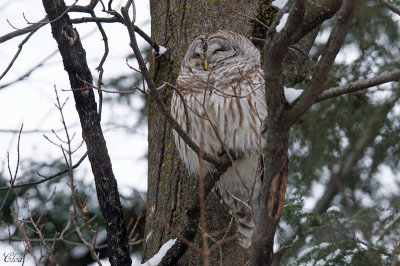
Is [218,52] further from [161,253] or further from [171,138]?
[161,253]

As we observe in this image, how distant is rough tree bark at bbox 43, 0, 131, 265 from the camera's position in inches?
134

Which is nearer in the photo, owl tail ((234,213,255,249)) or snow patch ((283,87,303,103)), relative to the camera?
snow patch ((283,87,303,103))

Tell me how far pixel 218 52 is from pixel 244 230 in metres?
1.38

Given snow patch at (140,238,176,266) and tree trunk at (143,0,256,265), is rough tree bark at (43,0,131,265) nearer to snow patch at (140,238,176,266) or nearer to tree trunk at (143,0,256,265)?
snow patch at (140,238,176,266)

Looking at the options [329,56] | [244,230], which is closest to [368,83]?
[329,56]

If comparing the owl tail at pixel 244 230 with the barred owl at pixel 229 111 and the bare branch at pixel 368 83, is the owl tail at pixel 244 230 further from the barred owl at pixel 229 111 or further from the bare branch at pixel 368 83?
the bare branch at pixel 368 83

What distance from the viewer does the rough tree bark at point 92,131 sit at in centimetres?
339

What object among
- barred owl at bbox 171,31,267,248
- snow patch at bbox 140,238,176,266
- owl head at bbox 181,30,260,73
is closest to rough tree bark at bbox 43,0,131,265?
snow patch at bbox 140,238,176,266

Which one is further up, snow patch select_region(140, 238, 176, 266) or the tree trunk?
the tree trunk

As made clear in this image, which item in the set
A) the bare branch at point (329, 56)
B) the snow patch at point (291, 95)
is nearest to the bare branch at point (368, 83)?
the snow patch at point (291, 95)

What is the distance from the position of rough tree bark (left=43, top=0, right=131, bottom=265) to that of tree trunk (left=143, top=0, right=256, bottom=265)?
45 centimetres

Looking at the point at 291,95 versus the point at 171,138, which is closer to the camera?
the point at 291,95

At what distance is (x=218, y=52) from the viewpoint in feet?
14.4

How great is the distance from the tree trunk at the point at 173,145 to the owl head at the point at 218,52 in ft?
0.17
